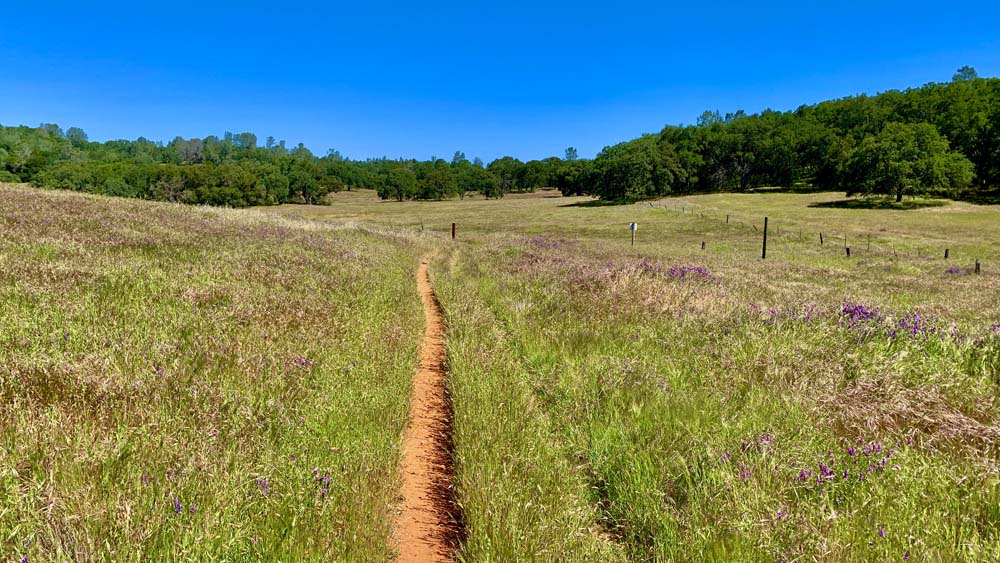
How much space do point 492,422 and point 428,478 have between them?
0.89 meters

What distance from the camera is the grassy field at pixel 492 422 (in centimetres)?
301

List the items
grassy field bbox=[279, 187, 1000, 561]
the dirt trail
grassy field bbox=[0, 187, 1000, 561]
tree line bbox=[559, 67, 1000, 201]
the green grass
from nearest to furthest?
the green grass < grassy field bbox=[0, 187, 1000, 561] < grassy field bbox=[279, 187, 1000, 561] < the dirt trail < tree line bbox=[559, 67, 1000, 201]

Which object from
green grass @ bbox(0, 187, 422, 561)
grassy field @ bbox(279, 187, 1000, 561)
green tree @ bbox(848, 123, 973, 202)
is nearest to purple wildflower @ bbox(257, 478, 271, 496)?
green grass @ bbox(0, 187, 422, 561)

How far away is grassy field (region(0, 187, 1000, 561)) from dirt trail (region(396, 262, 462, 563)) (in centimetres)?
20

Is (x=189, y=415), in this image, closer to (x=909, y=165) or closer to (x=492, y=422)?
(x=492, y=422)

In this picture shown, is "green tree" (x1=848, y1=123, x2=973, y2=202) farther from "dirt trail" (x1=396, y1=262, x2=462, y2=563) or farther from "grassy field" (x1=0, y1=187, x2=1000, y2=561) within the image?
"dirt trail" (x1=396, y1=262, x2=462, y2=563)

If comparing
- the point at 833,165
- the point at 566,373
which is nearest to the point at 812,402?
the point at 566,373

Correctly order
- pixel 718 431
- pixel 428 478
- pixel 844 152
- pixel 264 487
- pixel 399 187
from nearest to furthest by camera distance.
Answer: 1. pixel 264 487
2. pixel 428 478
3. pixel 718 431
4. pixel 844 152
5. pixel 399 187

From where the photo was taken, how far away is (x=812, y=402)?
4.98m

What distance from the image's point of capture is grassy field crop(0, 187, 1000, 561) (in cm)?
301

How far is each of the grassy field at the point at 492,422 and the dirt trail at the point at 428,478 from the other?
0.20 metres

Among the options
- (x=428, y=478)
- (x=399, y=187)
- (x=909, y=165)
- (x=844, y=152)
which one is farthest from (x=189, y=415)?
(x=399, y=187)

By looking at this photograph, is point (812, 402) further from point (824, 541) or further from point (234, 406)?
point (234, 406)

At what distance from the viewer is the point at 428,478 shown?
4.28 metres
